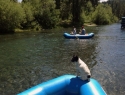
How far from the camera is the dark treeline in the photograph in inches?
1644

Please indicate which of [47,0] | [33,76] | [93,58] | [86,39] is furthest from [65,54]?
[47,0]

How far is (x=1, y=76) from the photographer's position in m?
14.7

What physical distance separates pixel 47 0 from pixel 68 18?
1656 centimetres

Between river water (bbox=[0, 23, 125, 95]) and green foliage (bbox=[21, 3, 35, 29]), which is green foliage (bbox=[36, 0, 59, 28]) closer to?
green foliage (bbox=[21, 3, 35, 29])

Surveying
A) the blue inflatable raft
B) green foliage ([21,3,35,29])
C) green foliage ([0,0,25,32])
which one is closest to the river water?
the blue inflatable raft

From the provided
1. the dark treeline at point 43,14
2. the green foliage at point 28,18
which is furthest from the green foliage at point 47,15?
the green foliage at point 28,18

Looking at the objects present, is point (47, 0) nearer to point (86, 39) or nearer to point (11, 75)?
point (86, 39)

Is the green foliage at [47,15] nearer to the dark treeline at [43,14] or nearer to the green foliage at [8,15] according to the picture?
the dark treeline at [43,14]

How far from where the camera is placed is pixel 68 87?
938cm

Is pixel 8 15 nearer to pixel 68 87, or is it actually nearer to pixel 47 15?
pixel 47 15

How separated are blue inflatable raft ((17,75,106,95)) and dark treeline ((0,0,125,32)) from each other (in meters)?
33.7

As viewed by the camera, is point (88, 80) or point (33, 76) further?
point (33, 76)

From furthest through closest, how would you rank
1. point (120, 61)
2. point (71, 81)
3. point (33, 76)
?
point (120, 61) < point (33, 76) < point (71, 81)

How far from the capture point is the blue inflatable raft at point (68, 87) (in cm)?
877
